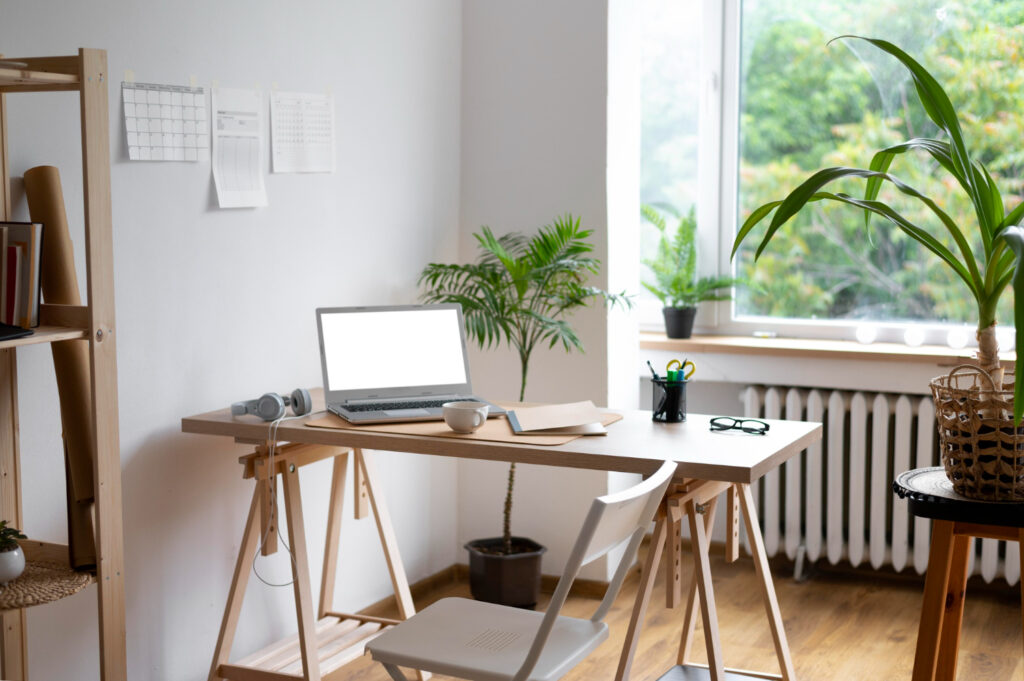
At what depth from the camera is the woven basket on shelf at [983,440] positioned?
7.18ft

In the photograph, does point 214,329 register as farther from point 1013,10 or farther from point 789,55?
point 1013,10

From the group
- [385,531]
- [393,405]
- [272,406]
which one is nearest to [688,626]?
[385,531]

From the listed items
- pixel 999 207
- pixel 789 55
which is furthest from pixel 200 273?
pixel 789 55

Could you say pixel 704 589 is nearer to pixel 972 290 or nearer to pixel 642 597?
pixel 642 597

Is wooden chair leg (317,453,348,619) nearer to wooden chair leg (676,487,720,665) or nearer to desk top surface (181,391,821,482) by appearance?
desk top surface (181,391,821,482)

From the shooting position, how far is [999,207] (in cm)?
225

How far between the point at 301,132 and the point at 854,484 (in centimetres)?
213

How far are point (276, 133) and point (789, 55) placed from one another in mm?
1967

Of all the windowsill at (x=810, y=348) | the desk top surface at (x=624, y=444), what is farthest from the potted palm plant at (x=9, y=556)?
the windowsill at (x=810, y=348)

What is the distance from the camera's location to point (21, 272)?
2160 millimetres

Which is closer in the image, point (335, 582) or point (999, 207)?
point (999, 207)

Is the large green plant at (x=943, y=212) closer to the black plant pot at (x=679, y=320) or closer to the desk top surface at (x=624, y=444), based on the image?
the desk top surface at (x=624, y=444)

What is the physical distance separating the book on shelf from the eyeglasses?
4.94 feet

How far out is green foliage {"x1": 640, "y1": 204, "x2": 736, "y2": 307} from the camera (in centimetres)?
420
